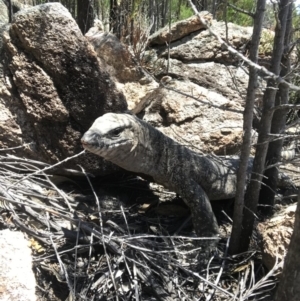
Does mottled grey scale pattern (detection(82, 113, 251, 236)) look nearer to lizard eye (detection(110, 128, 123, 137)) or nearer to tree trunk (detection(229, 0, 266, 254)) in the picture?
lizard eye (detection(110, 128, 123, 137))

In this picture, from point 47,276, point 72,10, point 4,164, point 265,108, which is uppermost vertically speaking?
point 72,10

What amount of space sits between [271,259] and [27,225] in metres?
1.54

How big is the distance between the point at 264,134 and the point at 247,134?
189 mm

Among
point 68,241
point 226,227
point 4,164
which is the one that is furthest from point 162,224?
point 4,164

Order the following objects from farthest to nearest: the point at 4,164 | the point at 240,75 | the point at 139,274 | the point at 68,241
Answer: the point at 240,75 < the point at 4,164 < the point at 68,241 < the point at 139,274

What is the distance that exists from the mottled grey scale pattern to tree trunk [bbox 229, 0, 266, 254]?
18cm

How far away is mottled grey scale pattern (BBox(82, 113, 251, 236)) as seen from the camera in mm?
2910

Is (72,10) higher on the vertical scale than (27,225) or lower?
higher

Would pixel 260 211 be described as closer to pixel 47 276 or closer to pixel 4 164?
pixel 47 276

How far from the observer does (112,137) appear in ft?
9.53

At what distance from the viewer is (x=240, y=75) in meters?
5.65

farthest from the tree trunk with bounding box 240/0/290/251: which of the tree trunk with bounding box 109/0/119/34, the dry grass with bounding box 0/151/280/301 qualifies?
the tree trunk with bounding box 109/0/119/34

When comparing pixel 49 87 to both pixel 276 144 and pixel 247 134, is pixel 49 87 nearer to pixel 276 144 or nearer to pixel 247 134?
pixel 247 134

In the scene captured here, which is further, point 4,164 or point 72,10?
point 72,10
